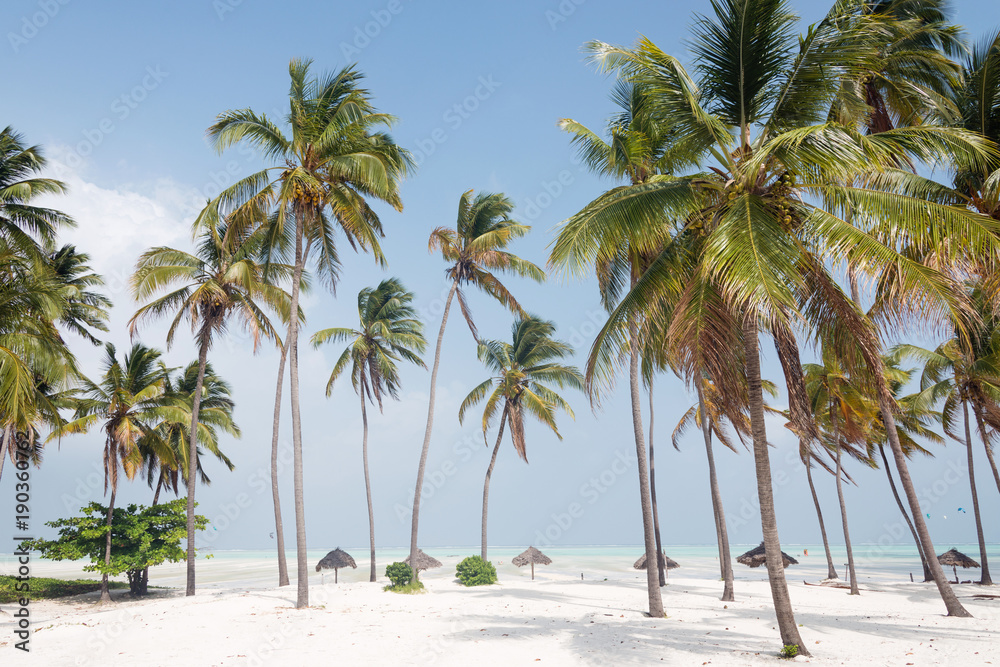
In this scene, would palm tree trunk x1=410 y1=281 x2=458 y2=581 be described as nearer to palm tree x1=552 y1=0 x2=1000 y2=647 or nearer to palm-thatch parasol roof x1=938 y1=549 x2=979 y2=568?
palm tree x1=552 y1=0 x2=1000 y2=647

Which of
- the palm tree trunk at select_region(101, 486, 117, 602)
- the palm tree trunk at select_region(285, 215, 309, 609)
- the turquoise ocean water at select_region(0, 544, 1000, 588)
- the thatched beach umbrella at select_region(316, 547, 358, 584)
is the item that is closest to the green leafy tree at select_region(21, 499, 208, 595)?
the palm tree trunk at select_region(101, 486, 117, 602)

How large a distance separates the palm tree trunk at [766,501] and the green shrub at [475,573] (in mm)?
15176

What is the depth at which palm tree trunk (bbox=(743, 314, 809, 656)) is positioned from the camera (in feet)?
26.7

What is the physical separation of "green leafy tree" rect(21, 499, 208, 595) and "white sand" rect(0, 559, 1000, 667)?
12.8 ft

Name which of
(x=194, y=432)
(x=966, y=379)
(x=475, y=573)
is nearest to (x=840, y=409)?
(x=966, y=379)

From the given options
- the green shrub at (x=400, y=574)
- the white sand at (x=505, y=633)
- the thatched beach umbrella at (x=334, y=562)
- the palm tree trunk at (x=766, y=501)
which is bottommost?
the thatched beach umbrella at (x=334, y=562)

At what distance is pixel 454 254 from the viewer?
21828mm

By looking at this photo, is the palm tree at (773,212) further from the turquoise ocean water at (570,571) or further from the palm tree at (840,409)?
the turquoise ocean water at (570,571)

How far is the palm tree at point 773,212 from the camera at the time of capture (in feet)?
24.0

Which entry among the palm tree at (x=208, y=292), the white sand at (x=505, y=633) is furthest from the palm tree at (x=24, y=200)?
the white sand at (x=505, y=633)

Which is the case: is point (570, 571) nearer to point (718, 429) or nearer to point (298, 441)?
point (718, 429)

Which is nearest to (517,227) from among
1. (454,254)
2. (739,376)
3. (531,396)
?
(454,254)

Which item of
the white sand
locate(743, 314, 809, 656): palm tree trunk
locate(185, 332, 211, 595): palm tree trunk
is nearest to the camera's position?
locate(743, 314, 809, 656): palm tree trunk

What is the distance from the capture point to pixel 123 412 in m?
20.5
